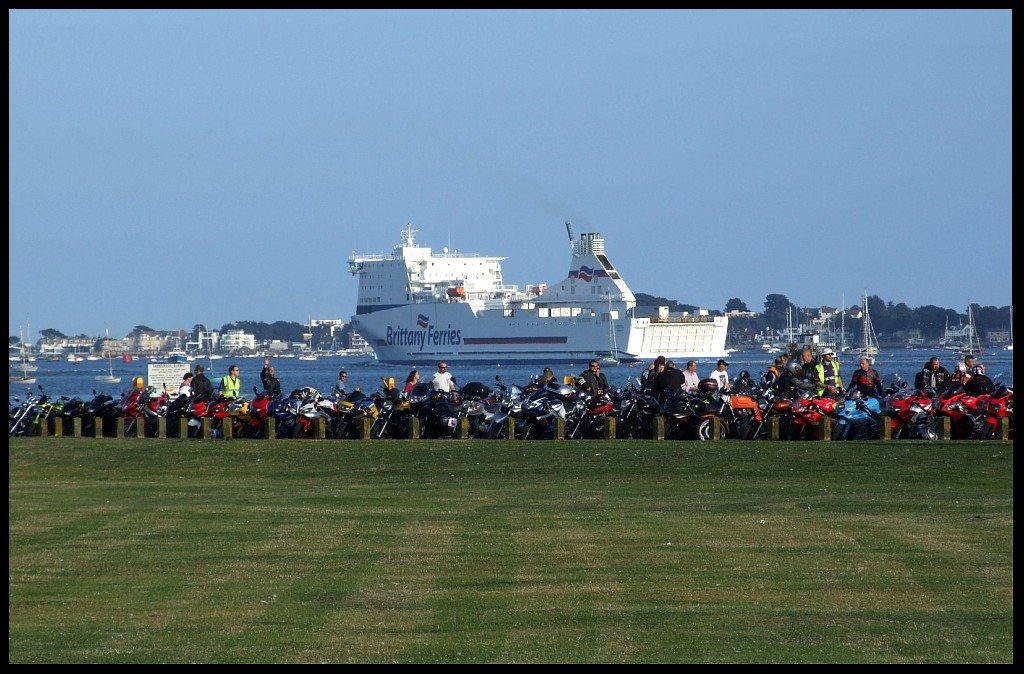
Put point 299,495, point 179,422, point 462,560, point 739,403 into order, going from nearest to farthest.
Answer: point 462,560
point 299,495
point 739,403
point 179,422

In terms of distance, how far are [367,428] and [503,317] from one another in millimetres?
97475

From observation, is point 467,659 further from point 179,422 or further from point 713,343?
point 713,343

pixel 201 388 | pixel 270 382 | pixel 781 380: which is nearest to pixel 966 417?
pixel 781 380

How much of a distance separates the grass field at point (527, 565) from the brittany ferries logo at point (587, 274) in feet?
346

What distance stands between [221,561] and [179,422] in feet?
54.3

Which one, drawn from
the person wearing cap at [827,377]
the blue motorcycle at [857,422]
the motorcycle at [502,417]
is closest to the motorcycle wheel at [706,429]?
the blue motorcycle at [857,422]

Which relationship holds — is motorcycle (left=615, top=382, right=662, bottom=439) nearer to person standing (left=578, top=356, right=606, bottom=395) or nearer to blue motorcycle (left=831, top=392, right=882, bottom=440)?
person standing (left=578, top=356, right=606, bottom=395)

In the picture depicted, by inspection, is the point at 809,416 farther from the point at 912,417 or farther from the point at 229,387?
the point at 229,387

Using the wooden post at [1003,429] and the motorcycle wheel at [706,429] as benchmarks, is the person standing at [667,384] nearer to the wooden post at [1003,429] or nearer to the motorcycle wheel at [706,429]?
the motorcycle wheel at [706,429]

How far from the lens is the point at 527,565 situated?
11031 mm

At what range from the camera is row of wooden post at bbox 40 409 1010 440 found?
2398 cm

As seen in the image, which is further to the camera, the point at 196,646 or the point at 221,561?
the point at 221,561

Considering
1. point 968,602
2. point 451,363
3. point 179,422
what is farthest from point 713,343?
point 968,602

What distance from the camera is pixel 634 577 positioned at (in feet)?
34.2
